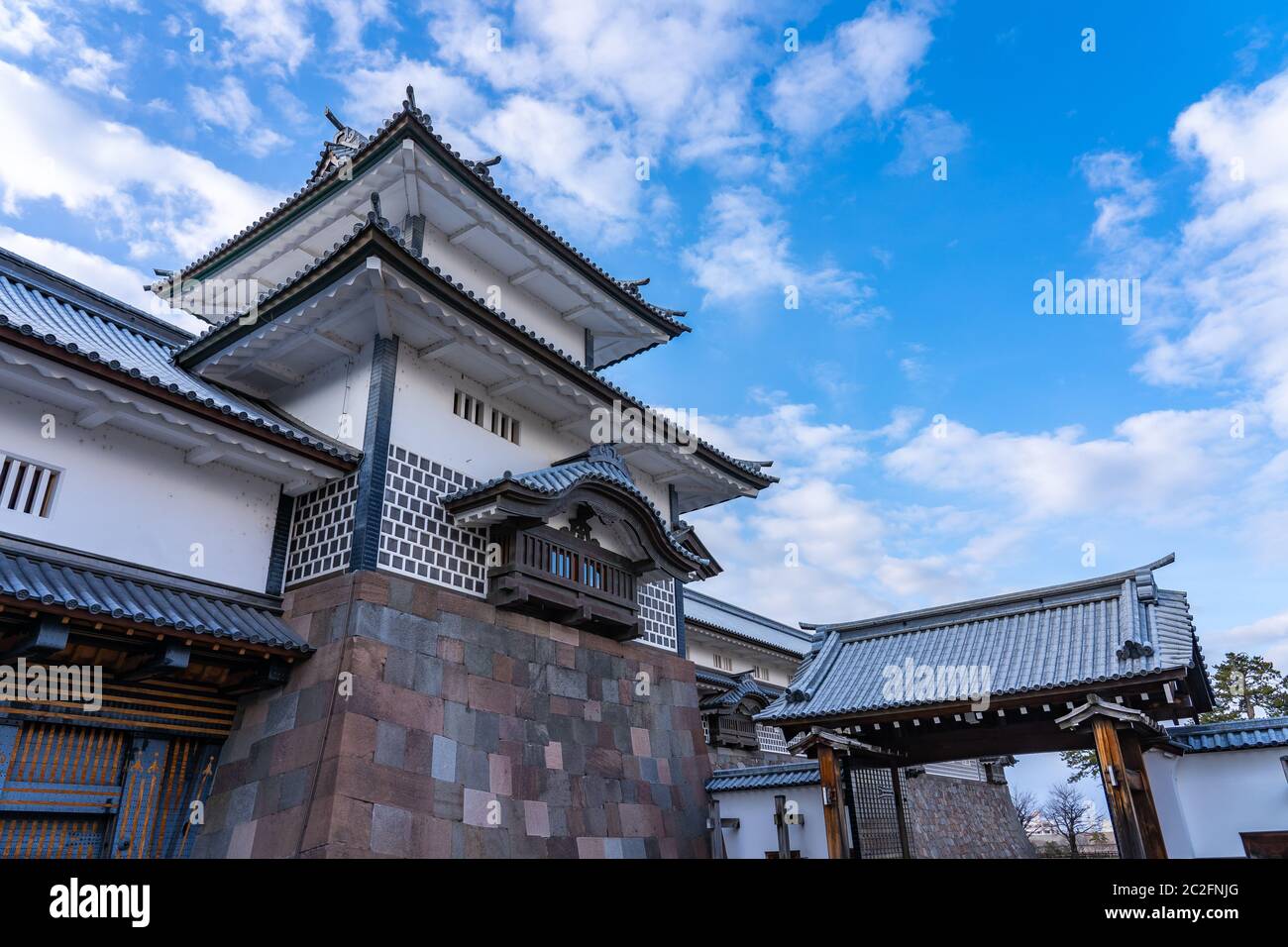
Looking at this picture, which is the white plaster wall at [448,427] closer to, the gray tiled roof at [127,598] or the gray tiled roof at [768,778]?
the gray tiled roof at [127,598]

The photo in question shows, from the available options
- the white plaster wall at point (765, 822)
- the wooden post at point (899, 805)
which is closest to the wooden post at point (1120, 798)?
the wooden post at point (899, 805)

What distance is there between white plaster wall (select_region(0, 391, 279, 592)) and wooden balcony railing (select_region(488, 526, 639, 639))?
11.8 ft

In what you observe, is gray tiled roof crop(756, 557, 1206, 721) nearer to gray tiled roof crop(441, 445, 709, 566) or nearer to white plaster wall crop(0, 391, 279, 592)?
gray tiled roof crop(441, 445, 709, 566)

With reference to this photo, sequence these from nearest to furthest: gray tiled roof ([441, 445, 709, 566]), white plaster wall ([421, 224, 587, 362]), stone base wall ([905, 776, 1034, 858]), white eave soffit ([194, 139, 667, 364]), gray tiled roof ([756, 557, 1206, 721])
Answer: gray tiled roof ([756, 557, 1206, 721]) → gray tiled roof ([441, 445, 709, 566]) → white eave soffit ([194, 139, 667, 364]) → white plaster wall ([421, 224, 587, 362]) → stone base wall ([905, 776, 1034, 858])

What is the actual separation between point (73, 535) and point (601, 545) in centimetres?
780

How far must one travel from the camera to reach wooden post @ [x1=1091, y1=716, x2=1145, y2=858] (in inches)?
409

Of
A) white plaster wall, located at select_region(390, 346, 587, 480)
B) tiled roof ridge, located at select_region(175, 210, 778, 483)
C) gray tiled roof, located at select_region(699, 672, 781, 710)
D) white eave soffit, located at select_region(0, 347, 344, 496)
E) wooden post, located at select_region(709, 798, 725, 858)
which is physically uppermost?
tiled roof ridge, located at select_region(175, 210, 778, 483)

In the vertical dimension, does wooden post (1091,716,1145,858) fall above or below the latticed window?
below

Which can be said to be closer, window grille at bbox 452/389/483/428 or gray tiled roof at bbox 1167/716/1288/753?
gray tiled roof at bbox 1167/716/1288/753

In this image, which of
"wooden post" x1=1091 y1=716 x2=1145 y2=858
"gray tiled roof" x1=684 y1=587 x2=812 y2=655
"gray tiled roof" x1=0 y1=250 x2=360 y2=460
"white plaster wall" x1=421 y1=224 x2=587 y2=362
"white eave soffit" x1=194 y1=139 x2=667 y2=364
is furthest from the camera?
"gray tiled roof" x1=684 y1=587 x2=812 y2=655

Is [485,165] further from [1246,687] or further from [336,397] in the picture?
[1246,687]

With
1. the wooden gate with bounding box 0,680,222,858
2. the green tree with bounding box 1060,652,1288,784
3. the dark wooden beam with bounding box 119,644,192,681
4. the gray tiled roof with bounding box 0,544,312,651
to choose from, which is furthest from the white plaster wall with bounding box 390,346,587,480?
the green tree with bounding box 1060,652,1288,784
